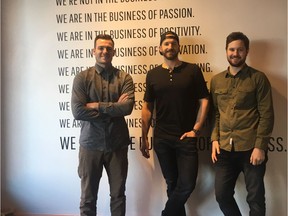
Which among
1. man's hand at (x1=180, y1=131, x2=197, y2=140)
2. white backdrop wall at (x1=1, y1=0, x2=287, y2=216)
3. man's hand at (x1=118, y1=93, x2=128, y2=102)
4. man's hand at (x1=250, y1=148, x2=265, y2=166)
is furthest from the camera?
white backdrop wall at (x1=1, y1=0, x2=287, y2=216)

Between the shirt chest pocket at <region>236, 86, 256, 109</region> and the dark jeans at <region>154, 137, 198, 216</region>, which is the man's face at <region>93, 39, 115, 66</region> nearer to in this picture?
the dark jeans at <region>154, 137, 198, 216</region>

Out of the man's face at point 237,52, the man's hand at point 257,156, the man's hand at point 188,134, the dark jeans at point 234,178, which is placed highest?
the man's face at point 237,52

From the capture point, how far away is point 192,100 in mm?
2457

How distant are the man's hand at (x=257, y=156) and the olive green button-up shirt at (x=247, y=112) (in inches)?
1.2

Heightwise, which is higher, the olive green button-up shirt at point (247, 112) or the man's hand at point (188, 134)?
the olive green button-up shirt at point (247, 112)

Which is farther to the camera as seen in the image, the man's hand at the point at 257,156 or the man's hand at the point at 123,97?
the man's hand at the point at 123,97

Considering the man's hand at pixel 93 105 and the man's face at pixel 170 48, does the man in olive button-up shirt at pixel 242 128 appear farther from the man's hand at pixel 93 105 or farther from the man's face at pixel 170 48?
the man's hand at pixel 93 105

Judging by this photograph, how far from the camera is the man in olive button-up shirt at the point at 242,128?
2.24 meters

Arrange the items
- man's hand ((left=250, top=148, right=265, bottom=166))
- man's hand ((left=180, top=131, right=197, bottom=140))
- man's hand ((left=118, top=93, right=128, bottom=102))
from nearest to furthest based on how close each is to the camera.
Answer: man's hand ((left=250, top=148, right=265, bottom=166)), man's hand ((left=118, top=93, right=128, bottom=102)), man's hand ((left=180, top=131, right=197, bottom=140))

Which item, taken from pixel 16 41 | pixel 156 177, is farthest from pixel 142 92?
pixel 16 41

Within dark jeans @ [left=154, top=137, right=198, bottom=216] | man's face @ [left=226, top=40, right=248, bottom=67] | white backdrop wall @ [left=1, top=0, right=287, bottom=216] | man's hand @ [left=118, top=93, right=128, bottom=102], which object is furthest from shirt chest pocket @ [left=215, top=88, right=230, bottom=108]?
man's hand @ [left=118, top=93, right=128, bottom=102]

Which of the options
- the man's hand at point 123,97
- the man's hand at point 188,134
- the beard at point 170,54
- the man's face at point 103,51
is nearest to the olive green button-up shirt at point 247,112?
the man's hand at point 188,134

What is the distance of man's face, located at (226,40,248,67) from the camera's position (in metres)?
2.28

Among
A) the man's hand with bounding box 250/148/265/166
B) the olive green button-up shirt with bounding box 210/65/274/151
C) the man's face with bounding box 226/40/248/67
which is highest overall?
the man's face with bounding box 226/40/248/67
